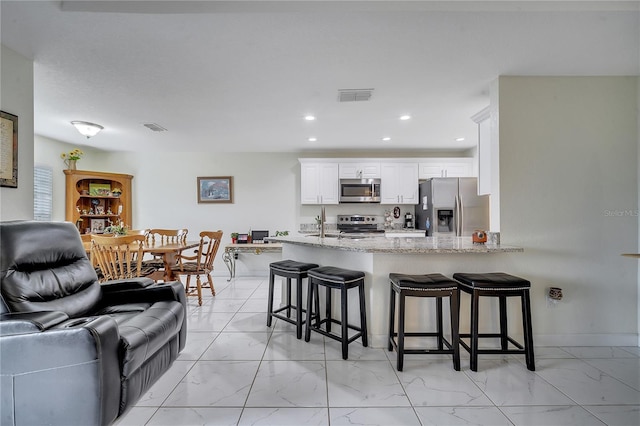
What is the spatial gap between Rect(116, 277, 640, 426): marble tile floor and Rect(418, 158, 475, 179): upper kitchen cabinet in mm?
3269

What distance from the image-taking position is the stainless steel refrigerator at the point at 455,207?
413 centimetres

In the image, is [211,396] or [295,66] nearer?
[211,396]

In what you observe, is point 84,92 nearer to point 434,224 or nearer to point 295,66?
point 295,66

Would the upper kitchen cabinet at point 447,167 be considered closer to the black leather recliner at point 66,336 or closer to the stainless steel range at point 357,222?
the stainless steel range at point 357,222

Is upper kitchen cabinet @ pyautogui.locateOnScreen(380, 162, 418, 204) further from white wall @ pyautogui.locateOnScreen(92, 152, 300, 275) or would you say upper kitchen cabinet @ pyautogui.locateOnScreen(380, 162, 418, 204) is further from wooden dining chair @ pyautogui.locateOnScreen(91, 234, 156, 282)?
wooden dining chair @ pyautogui.locateOnScreen(91, 234, 156, 282)

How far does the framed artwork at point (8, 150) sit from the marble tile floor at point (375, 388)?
6.16ft

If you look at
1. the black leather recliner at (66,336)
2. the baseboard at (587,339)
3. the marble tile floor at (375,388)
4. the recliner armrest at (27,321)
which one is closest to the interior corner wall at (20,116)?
the black leather recliner at (66,336)

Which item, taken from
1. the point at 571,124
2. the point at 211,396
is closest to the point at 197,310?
the point at 211,396

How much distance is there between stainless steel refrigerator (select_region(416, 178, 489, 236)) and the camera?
163 inches

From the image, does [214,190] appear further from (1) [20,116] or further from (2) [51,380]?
(2) [51,380]

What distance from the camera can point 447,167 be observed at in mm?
5078

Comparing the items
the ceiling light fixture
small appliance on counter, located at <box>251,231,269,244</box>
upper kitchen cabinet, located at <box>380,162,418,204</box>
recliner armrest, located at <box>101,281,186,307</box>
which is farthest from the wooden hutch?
upper kitchen cabinet, located at <box>380,162,418,204</box>

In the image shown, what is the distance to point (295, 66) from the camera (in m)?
2.29

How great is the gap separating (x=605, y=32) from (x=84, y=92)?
14.6ft
